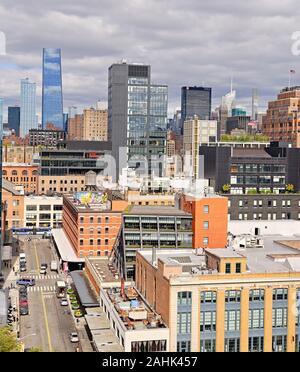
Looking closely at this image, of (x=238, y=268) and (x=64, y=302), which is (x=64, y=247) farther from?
(x=238, y=268)

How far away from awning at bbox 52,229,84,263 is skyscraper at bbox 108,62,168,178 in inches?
2176

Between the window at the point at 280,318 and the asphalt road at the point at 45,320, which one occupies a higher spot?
the window at the point at 280,318

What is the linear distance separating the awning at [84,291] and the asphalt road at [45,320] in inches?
82.5

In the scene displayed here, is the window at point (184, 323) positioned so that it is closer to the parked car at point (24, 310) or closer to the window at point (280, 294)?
the window at point (280, 294)

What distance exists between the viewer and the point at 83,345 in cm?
3931

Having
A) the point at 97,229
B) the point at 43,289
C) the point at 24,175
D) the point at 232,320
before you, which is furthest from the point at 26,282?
the point at 24,175

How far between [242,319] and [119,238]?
20.5 meters

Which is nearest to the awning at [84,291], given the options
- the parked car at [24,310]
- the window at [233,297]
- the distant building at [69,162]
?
the parked car at [24,310]

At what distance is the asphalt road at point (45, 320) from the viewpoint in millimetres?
39938

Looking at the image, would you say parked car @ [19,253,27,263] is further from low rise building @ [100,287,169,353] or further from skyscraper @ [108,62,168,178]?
skyscraper @ [108,62,168,178]

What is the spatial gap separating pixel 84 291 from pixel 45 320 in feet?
15.8

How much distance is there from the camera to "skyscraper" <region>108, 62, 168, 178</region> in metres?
135
